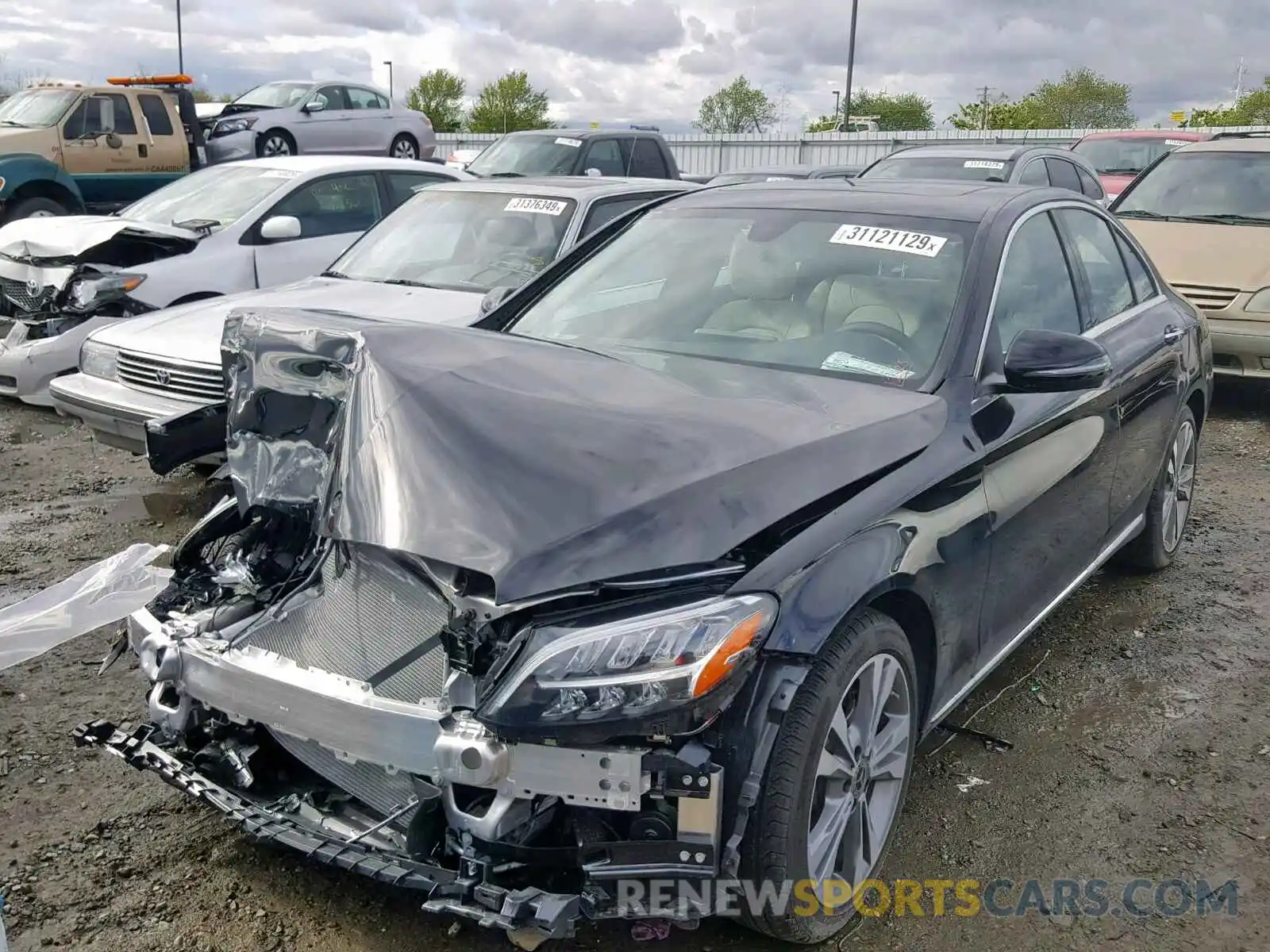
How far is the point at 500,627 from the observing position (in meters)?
2.35

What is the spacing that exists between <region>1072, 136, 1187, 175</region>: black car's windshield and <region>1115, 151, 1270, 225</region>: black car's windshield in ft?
17.2

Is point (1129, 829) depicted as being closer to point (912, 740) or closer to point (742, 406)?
point (912, 740)

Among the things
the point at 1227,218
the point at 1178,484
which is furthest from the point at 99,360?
the point at 1227,218

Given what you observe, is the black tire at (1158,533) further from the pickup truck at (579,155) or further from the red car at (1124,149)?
the red car at (1124,149)

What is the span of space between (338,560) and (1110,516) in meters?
2.90

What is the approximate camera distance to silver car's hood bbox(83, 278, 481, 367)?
586 cm

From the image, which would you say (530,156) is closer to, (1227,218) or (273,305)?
(273,305)

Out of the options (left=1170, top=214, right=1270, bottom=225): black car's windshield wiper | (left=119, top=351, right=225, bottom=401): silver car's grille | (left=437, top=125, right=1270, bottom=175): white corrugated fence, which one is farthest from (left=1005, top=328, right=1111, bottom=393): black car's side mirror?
(left=437, top=125, right=1270, bottom=175): white corrugated fence

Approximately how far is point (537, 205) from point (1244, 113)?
199 feet

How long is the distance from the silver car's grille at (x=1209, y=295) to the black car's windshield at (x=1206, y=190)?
0.98 meters

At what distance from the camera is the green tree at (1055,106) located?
6309cm

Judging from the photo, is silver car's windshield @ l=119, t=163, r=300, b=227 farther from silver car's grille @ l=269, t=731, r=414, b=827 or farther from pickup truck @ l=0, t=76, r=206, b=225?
silver car's grille @ l=269, t=731, r=414, b=827

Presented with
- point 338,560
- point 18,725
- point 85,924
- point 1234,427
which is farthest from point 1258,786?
point 1234,427

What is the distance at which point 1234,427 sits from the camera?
26.9 feet
